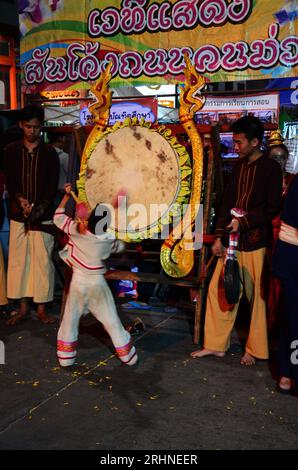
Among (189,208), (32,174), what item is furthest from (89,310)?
(32,174)

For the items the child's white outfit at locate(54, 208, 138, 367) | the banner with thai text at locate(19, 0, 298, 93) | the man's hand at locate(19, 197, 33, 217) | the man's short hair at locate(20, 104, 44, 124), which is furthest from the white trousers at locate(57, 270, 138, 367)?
the banner with thai text at locate(19, 0, 298, 93)

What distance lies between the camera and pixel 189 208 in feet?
15.8

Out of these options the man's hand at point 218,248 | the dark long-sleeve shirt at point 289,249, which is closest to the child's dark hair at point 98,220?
the man's hand at point 218,248

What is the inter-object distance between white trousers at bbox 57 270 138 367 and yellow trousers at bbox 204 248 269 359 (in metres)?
0.75

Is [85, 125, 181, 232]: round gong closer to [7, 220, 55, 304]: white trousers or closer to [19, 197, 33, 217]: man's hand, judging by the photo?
[19, 197, 33, 217]: man's hand

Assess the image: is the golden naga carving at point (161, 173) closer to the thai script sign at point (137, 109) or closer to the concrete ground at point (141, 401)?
the concrete ground at point (141, 401)

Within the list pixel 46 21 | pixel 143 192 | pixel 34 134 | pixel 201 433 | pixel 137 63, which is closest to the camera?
pixel 201 433

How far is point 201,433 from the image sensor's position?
130 inches

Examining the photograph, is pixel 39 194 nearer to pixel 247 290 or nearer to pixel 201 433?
pixel 247 290

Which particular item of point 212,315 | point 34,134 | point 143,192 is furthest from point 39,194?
point 212,315

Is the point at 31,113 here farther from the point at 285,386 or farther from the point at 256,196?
the point at 285,386

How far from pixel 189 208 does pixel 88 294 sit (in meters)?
1.24

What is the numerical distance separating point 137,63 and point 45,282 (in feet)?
9.97

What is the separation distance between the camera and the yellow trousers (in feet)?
14.6
